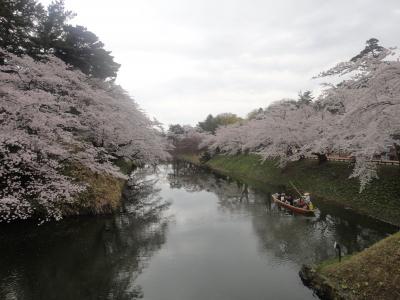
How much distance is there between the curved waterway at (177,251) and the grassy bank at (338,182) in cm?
131

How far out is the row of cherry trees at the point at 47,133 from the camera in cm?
1944

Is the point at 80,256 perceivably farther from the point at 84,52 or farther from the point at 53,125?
the point at 84,52

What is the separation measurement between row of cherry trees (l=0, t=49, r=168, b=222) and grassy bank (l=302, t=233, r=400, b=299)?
1376 centimetres

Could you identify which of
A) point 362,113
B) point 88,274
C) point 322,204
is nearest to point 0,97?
point 88,274

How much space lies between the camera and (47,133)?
2034 centimetres

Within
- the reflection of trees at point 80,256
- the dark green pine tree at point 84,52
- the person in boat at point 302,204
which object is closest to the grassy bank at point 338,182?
the person in boat at point 302,204

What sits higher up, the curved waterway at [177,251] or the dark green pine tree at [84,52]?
the dark green pine tree at [84,52]

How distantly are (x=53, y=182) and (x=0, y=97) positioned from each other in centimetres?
545

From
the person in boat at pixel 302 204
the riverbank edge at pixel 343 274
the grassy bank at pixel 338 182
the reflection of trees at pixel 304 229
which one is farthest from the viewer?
the person in boat at pixel 302 204

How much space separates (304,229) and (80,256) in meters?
13.2

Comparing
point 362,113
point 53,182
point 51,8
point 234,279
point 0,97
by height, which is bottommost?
point 234,279

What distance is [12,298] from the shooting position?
13.6 meters

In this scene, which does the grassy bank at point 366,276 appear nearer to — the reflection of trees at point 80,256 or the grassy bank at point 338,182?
the reflection of trees at point 80,256

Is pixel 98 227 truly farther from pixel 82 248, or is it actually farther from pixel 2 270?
pixel 2 270
